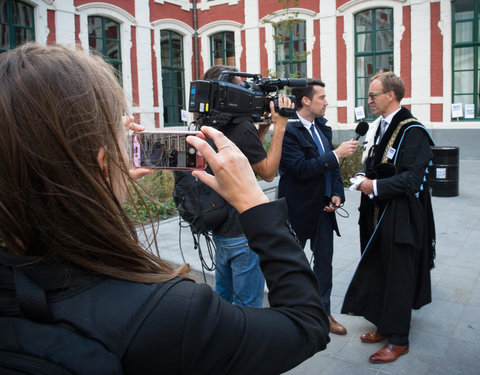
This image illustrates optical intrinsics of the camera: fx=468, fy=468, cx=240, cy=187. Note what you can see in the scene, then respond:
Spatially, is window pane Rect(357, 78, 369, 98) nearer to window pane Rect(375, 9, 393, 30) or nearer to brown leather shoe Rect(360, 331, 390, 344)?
window pane Rect(375, 9, 393, 30)

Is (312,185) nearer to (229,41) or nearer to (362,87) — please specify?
(362,87)

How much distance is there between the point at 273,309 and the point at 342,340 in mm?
2909

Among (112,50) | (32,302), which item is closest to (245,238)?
(32,302)

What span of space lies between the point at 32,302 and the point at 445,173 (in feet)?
31.0

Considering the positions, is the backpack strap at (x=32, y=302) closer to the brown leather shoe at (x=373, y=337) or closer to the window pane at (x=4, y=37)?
the brown leather shoe at (x=373, y=337)

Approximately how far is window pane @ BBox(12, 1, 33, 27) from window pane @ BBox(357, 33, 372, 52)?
10976mm

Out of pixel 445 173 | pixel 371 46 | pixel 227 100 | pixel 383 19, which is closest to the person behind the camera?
pixel 227 100

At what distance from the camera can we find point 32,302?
0.83m

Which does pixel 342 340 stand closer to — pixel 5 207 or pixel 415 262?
pixel 415 262

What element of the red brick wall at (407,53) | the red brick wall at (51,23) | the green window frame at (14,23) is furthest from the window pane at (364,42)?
the green window frame at (14,23)

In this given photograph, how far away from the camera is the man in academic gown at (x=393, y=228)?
3.35 m

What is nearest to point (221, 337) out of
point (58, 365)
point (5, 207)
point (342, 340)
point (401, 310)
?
point (58, 365)

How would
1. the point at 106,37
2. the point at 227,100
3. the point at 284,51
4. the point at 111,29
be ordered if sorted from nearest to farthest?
the point at 227,100 → the point at 106,37 → the point at 111,29 → the point at 284,51

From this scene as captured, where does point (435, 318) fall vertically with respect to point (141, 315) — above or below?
below
